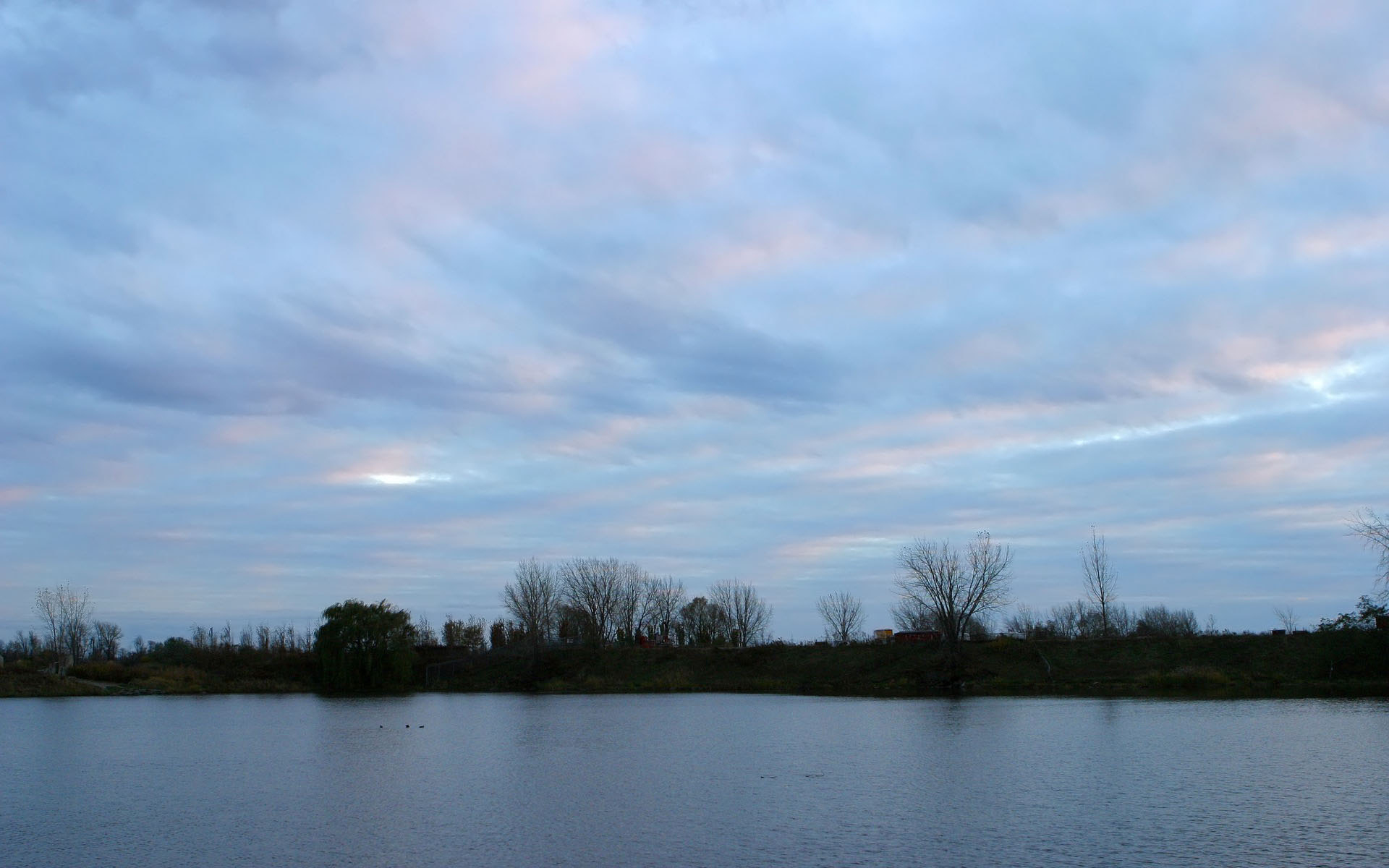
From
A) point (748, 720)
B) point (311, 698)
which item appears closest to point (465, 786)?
point (748, 720)

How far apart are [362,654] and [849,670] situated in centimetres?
4057

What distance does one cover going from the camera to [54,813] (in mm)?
23938

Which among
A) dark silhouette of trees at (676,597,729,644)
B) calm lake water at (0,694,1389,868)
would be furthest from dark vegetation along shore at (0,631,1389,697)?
dark silhouette of trees at (676,597,729,644)

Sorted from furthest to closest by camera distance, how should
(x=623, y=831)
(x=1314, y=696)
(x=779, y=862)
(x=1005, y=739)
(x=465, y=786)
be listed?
(x=1314, y=696) → (x=1005, y=739) → (x=465, y=786) → (x=623, y=831) → (x=779, y=862)

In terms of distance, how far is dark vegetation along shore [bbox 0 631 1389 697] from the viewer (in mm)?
58625

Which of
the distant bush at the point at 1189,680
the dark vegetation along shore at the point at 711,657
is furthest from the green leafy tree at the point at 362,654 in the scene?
the distant bush at the point at 1189,680

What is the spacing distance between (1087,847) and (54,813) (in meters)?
22.4

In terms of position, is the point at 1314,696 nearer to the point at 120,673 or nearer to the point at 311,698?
the point at 311,698

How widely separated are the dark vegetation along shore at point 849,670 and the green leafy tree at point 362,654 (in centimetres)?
135

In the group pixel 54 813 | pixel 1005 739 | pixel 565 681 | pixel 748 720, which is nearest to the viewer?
pixel 54 813

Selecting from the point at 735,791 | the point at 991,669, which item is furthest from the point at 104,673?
the point at 735,791

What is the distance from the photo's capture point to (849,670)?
7638 cm

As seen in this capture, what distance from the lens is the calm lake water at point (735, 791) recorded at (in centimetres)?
1827

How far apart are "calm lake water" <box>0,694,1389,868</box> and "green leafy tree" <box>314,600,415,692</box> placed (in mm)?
40697
